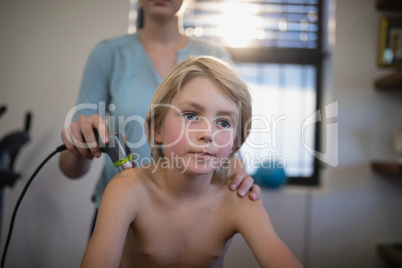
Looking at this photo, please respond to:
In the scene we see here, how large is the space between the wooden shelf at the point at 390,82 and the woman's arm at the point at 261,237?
42.0 inches

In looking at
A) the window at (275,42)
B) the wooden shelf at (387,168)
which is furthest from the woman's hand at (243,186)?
the wooden shelf at (387,168)

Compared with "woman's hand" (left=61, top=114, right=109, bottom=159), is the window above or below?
above

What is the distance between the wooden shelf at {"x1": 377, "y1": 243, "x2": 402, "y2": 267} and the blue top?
45.5 inches

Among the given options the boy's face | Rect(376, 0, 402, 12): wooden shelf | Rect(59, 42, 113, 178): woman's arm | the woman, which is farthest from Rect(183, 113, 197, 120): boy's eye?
Rect(376, 0, 402, 12): wooden shelf

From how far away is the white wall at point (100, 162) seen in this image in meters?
0.78

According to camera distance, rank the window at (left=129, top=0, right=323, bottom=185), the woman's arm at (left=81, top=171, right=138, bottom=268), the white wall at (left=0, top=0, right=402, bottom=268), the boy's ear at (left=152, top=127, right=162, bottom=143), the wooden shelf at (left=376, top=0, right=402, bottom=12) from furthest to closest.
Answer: the window at (left=129, top=0, right=323, bottom=185), the wooden shelf at (left=376, top=0, right=402, bottom=12), the white wall at (left=0, top=0, right=402, bottom=268), the boy's ear at (left=152, top=127, right=162, bottom=143), the woman's arm at (left=81, top=171, right=138, bottom=268)

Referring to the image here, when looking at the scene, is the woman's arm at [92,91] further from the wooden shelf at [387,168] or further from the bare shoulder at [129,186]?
the wooden shelf at [387,168]

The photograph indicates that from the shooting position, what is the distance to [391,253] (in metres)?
1.28

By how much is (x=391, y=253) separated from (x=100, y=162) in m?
1.25

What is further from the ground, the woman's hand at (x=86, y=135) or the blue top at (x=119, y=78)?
the blue top at (x=119, y=78)

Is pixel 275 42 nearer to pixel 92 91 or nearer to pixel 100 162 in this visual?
pixel 100 162

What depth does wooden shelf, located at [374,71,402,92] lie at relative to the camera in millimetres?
1295

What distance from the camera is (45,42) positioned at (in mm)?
854

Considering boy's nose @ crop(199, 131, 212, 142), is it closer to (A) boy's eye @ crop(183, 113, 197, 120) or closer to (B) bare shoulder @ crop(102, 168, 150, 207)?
(A) boy's eye @ crop(183, 113, 197, 120)
